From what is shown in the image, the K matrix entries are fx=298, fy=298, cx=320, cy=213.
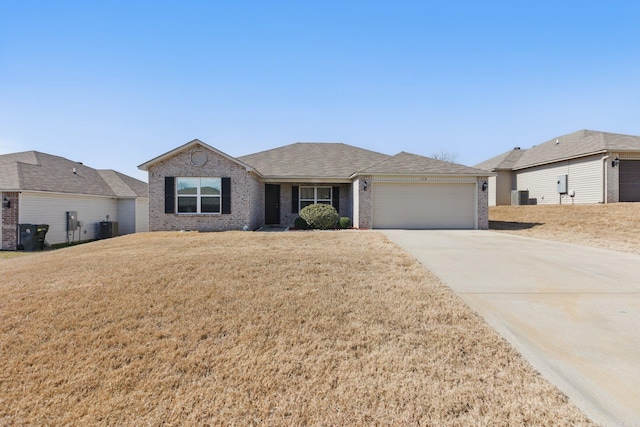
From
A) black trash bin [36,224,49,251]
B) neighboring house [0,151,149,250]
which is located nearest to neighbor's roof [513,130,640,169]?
neighboring house [0,151,149,250]

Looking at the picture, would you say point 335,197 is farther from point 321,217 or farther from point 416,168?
point 416,168

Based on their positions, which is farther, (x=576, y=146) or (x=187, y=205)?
(x=576, y=146)

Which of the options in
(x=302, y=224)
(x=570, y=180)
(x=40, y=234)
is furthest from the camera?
A: (x=570, y=180)

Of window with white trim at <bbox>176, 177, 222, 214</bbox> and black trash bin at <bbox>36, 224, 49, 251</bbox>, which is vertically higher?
window with white trim at <bbox>176, 177, 222, 214</bbox>

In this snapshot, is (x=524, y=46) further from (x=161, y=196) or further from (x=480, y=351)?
(x=161, y=196)

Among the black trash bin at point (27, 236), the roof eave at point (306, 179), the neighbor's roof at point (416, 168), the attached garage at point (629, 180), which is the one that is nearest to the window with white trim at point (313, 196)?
the roof eave at point (306, 179)

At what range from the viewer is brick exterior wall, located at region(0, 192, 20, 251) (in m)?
13.7

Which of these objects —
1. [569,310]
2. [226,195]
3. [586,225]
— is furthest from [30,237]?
[586,225]

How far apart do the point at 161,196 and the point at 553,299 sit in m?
14.3

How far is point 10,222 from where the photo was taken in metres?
13.8

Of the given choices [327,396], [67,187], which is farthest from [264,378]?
[67,187]

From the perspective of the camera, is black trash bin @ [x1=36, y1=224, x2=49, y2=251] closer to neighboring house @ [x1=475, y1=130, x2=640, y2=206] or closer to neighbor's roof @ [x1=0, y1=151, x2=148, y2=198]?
neighbor's roof @ [x1=0, y1=151, x2=148, y2=198]

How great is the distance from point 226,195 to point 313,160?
610cm

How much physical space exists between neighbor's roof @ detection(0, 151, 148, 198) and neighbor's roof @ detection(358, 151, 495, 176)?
52.2ft
